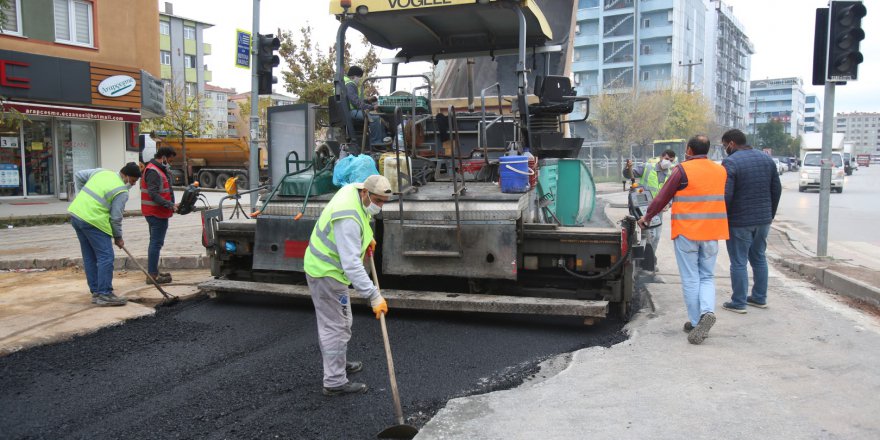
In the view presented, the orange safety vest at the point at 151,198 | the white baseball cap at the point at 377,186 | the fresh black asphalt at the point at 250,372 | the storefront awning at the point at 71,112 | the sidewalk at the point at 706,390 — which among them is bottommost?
the fresh black asphalt at the point at 250,372

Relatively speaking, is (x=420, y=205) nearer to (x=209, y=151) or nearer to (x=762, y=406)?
(x=762, y=406)

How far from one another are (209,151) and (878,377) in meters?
28.4

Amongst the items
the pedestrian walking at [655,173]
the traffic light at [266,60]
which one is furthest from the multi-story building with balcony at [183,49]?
the pedestrian walking at [655,173]

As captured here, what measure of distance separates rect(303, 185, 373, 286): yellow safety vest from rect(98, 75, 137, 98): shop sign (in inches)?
632

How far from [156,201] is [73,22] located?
12.8 metres

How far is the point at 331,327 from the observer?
420 cm

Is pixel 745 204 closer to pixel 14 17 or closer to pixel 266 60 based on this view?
pixel 266 60

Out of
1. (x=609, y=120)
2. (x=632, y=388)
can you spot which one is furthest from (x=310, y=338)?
(x=609, y=120)

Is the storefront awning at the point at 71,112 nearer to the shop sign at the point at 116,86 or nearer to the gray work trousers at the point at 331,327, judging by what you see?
the shop sign at the point at 116,86


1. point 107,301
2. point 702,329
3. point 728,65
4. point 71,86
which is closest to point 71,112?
point 71,86

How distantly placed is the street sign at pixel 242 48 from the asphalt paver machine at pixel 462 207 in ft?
16.1

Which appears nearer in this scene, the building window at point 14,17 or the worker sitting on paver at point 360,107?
the worker sitting on paver at point 360,107

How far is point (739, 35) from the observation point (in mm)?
88688

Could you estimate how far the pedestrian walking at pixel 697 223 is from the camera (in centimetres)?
525
